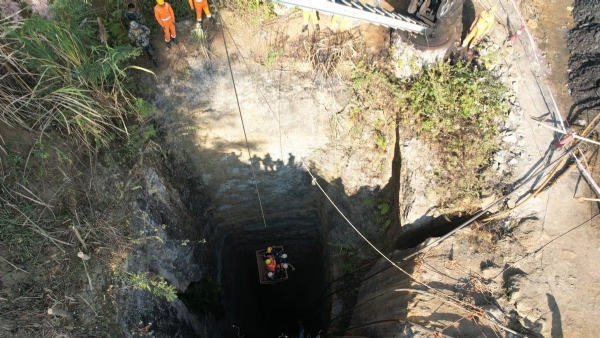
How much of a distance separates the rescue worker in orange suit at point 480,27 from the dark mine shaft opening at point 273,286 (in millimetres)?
5482

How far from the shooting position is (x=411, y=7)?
6.69 metres

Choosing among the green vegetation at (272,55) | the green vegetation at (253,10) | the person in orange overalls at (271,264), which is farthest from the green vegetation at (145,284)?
the green vegetation at (253,10)

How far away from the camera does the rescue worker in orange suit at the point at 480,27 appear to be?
237 inches

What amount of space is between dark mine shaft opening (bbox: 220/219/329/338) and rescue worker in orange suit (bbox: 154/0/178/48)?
511cm

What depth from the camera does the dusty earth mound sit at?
652cm

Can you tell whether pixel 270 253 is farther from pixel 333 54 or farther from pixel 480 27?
pixel 480 27

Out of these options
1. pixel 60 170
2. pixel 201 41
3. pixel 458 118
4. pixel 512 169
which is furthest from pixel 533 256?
pixel 60 170

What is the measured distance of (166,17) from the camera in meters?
6.18

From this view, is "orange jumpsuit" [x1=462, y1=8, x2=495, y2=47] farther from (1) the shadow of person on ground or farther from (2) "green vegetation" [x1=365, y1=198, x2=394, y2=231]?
(1) the shadow of person on ground

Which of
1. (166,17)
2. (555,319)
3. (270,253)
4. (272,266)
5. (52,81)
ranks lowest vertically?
(272,266)

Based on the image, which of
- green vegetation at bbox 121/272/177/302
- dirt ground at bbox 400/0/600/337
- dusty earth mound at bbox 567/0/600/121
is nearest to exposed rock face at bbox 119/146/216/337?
green vegetation at bbox 121/272/177/302

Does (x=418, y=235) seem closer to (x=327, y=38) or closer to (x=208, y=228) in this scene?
(x=327, y=38)

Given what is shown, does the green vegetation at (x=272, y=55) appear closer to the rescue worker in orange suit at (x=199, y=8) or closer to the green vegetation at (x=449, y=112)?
the rescue worker in orange suit at (x=199, y=8)

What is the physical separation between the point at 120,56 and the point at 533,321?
7.17 m
